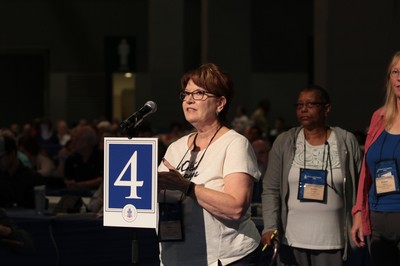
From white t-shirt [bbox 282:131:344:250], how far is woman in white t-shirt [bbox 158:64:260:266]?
1.64m

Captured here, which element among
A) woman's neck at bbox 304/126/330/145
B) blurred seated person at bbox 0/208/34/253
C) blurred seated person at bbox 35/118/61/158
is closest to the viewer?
woman's neck at bbox 304/126/330/145

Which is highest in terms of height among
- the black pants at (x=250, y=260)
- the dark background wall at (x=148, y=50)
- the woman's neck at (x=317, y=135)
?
the dark background wall at (x=148, y=50)

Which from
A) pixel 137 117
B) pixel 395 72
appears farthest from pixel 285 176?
pixel 137 117

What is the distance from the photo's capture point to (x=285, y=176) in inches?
248

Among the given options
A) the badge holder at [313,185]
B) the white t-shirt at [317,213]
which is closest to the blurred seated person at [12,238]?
the white t-shirt at [317,213]

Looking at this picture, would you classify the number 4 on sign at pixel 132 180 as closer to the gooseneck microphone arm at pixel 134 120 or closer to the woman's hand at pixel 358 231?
the gooseneck microphone arm at pixel 134 120

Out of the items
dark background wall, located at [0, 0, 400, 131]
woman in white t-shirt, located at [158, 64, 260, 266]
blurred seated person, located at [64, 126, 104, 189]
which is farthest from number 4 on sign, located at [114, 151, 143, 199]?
dark background wall, located at [0, 0, 400, 131]

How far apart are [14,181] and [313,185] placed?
13.8 feet

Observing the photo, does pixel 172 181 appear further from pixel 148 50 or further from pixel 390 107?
pixel 148 50

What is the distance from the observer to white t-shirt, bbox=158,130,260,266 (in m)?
4.45

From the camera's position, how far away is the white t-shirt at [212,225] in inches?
175

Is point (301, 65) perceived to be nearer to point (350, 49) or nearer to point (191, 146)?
point (350, 49)

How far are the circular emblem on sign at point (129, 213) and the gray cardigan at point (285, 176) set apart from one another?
2004 mm

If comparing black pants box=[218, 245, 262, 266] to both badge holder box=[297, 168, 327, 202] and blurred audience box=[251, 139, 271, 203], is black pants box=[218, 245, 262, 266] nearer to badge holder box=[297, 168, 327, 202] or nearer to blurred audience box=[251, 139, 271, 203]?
badge holder box=[297, 168, 327, 202]
